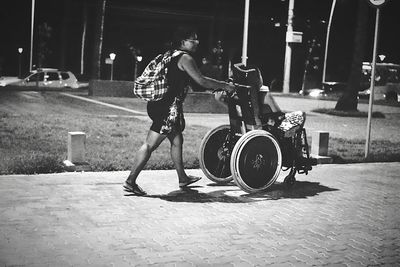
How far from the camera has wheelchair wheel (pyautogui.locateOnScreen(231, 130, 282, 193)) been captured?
644cm

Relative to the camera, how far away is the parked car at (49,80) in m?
36.4

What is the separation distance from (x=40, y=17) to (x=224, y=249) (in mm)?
57836

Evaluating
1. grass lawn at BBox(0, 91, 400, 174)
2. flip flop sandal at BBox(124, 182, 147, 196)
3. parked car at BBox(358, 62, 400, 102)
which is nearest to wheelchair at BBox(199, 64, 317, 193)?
flip flop sandal at BBox(124, 182, 147, 196)

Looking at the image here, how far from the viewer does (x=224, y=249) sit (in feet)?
15.0

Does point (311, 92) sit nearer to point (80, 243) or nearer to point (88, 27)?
point (88, 27)

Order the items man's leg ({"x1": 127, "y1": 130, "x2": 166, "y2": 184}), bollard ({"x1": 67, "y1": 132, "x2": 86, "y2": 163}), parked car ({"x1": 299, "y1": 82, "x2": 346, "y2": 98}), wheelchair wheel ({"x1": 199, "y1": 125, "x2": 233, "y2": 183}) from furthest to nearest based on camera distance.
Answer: parked car ({"x1": 299, "y1": 82, "x2": 346, "y2": 98}) → bollard ({"x1": 67, "y1": 132, "x2": 86, "y2": 163}) → wheelchair wheel ({"x1": 199, "y1": 125, "x2": 233, "y2": 183}) → man's leg ({"x1": 127, "y1": 130, "x2": 166, "y2": 184})

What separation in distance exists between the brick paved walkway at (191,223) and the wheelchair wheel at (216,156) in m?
0.16

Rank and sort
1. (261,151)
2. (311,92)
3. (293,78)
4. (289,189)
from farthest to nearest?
1. (293,78)
2. (311,92)
3. (289,189)
4. (261,151)

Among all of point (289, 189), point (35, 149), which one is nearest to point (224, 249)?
point (289, 189)

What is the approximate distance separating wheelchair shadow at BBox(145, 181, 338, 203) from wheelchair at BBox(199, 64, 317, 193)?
11 cm

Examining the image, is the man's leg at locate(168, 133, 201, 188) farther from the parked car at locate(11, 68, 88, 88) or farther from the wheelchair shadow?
the parked car at locate(11, 68, 88, 88)

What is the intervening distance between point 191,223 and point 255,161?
1.52 m

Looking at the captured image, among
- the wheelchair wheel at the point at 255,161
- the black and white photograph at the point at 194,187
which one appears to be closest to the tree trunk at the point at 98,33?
the black and white photograph at the point at 194,187

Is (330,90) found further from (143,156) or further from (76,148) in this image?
(143,156)
